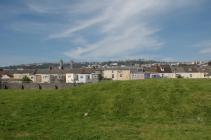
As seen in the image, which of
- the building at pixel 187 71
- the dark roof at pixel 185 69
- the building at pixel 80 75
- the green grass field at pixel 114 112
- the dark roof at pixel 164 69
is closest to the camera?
the green grass field at pixel 114 112

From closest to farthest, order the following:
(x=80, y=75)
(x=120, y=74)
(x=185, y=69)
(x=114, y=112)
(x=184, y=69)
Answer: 1. (x=114, y=112)
2. (x=80, y=75)
3. (x=185, y=69)
4. (x=184, y=69)
5. (x=120, y=74)

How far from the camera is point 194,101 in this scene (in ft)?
99.0

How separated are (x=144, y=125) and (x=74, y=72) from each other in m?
118

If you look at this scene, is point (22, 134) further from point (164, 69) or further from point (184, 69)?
point (184, 69)

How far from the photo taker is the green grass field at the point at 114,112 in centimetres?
2097

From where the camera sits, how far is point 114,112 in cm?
2909

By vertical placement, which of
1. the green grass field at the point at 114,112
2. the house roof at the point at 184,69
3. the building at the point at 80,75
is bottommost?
the green grass field at the point at 114,112

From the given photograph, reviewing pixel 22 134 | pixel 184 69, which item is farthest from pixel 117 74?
pixel 22 134

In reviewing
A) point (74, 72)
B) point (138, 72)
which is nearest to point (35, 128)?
point (74, 72)

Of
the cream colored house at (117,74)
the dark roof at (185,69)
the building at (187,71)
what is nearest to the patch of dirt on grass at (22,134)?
the building at (187,71)

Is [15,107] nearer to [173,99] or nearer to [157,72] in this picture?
[173,99]

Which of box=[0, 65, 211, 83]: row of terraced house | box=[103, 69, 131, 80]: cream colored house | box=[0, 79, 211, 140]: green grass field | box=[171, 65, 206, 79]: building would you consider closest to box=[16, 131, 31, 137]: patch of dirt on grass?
box=[0, 79, 211, 140]: green grass field

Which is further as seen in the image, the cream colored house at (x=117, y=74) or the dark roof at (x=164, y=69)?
the cream colored house at (x=117, y=74)

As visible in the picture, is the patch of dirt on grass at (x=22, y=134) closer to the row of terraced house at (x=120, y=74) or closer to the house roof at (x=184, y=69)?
the row of terraced house at (x=120, y=74)
